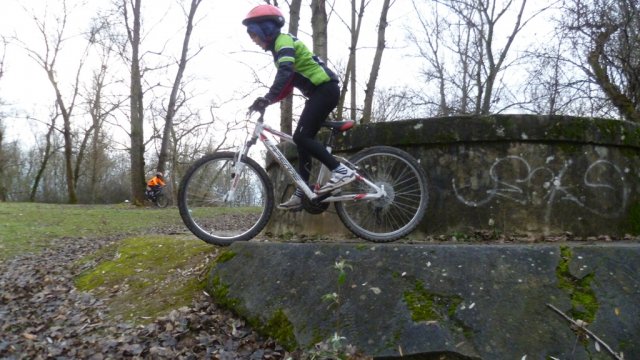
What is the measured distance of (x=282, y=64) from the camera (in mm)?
4191

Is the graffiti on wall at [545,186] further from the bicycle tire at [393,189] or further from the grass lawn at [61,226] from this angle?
the grass lawn at [61,226]

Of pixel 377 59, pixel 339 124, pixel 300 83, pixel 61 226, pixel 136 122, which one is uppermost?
pixel 377 59

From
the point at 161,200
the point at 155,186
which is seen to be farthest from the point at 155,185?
the point at 161,200

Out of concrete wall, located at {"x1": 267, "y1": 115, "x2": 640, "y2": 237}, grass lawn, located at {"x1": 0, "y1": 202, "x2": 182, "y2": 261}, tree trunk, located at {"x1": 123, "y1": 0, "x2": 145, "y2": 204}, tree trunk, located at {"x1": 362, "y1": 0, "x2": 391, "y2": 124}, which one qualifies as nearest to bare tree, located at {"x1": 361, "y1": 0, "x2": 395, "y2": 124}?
tree trunk, located at {"x1": 362, "y1": 0, "x2": 391, "y2": 124}

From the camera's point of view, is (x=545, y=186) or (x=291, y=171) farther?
(x=545, y=186)

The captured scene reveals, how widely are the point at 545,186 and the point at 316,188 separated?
1984mm

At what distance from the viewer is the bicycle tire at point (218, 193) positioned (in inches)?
180

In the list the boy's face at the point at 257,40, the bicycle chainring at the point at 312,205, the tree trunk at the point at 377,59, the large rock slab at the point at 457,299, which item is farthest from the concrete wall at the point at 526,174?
the tree trunk at the point at 377,59

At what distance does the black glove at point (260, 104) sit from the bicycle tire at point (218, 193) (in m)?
0.47

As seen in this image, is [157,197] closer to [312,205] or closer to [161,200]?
[161,200]

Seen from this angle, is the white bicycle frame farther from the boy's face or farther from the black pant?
the boy's face

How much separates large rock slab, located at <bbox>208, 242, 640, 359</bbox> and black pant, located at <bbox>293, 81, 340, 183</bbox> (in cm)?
79

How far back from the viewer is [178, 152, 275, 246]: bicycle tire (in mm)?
4566

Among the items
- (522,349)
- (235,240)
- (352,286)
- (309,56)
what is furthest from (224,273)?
(522,349)
